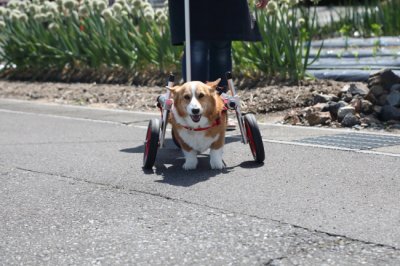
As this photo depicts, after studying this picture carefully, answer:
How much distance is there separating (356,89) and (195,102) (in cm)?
304

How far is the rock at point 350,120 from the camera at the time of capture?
7.79 metres

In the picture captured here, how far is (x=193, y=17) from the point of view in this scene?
741 cm

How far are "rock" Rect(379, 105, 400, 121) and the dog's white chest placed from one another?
93.6 inches

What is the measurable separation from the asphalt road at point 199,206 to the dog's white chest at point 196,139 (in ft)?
0.61

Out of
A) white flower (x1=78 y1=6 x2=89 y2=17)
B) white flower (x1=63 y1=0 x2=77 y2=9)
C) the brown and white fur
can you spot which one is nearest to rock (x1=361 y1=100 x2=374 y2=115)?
the brown and white fur

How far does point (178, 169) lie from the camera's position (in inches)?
243

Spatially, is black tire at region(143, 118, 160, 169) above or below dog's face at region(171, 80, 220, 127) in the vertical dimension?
below

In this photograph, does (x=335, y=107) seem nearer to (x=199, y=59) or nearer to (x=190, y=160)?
(x=199, y=59)

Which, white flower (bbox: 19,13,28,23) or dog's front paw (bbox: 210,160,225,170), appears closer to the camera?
dog's front paw (bbox: 210,160,225,170)

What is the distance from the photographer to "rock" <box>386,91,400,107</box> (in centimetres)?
782

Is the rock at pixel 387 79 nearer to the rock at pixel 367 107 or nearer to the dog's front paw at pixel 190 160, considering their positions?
the rock at pixel 367 107

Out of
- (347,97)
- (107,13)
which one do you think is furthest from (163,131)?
(107,13)

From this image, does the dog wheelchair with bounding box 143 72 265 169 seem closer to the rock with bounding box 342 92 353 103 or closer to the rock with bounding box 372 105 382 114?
the rock with bounding box 372 105 382 114

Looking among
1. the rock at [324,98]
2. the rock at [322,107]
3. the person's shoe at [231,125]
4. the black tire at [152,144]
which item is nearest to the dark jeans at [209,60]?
the person's shoe at [231,125]
